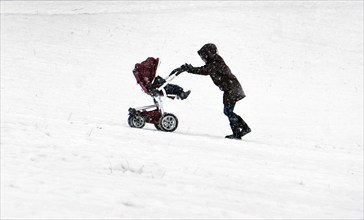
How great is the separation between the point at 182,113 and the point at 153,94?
602 centimetres

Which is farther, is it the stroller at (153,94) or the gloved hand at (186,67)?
the stroller at (153,94)

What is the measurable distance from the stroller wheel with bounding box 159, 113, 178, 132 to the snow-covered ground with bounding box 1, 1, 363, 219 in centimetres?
57

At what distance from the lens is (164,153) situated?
7117 millimetres

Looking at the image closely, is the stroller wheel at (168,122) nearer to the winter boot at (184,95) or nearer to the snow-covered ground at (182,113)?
the winter boot at (184,95)

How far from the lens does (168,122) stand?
1091cm

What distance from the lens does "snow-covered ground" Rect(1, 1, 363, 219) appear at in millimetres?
5152

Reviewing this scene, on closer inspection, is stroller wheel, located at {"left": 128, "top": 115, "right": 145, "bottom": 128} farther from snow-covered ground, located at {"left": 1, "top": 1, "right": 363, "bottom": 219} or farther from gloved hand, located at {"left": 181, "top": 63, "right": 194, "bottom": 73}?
gloved hand, located at {"left": 181, "top": 63, "right": 194, "bottom": 73}

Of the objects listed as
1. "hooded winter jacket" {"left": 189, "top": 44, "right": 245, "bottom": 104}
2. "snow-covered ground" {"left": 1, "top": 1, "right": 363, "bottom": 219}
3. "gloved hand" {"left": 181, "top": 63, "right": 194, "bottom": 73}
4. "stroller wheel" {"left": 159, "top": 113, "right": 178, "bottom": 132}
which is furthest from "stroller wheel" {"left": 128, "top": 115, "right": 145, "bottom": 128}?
"hooded winter jacket" {"left": 189, "top": 44, "right": 245, "bottom": 104}

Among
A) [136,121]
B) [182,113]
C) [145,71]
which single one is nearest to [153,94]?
[145,71]

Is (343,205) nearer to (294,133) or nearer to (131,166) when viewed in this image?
(131,166)

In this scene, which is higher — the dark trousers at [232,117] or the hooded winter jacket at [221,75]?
the hooded winter jacket at [221,75]

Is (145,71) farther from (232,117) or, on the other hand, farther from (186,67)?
(232,117)

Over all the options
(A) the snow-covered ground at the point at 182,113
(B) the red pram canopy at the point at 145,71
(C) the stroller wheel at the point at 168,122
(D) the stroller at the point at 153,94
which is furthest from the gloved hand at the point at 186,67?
(A) the snow-covered ground at the point at 182,113

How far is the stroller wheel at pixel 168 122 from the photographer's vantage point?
10867 mm
